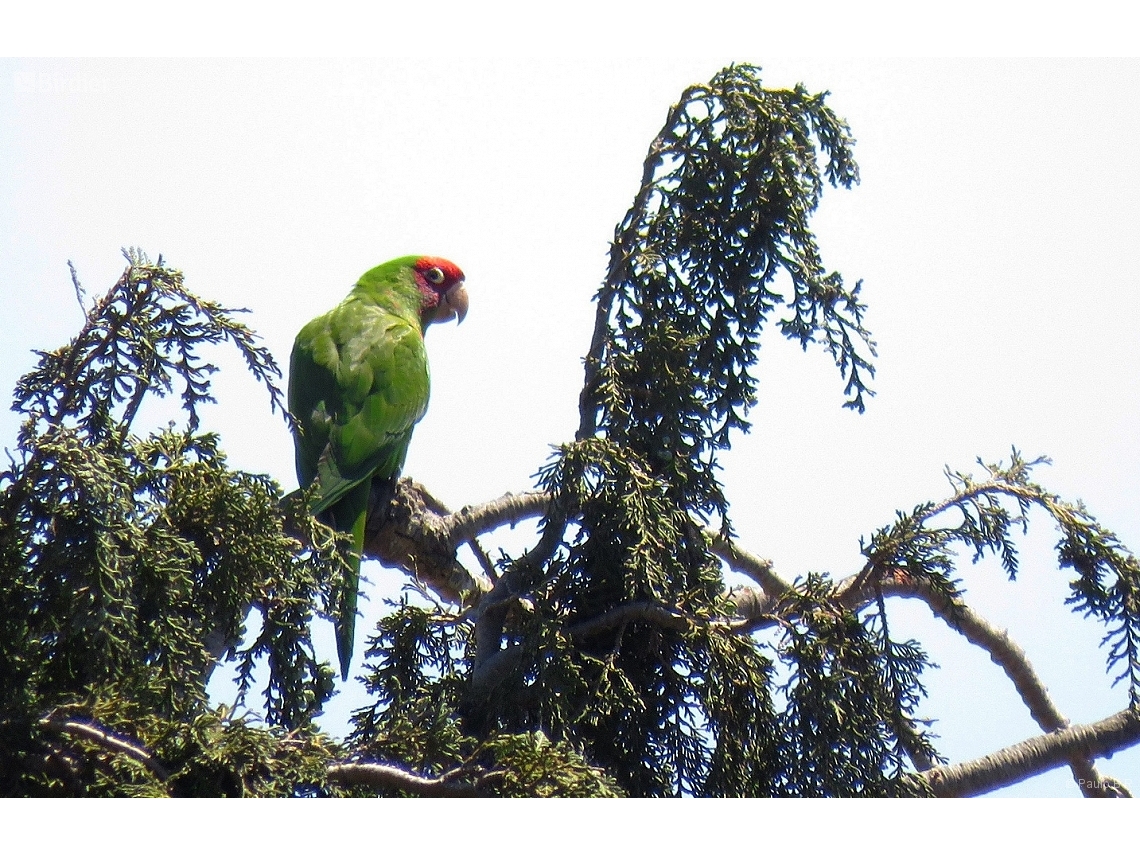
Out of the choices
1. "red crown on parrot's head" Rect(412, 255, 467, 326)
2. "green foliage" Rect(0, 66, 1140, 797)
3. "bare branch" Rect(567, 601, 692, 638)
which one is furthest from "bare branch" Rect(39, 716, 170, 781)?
"red crown on parrot's head" Rect(412, 255, 467, 326)

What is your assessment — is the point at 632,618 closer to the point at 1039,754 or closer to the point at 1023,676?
the point at 1039,754

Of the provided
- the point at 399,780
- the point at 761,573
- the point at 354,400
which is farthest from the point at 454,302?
the point at 399,780

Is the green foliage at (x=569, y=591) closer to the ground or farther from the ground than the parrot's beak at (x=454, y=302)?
closer to the ground

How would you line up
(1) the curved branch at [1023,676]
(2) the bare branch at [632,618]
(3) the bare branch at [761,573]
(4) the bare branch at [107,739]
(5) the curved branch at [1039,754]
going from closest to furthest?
(4) the bare branch at [107,739] → (2) the bare branch at [632,618] → (5) the curved branch at [1039,754] → (1) the curved branch at [1023,676] → (3) the bare branch at [761,573]

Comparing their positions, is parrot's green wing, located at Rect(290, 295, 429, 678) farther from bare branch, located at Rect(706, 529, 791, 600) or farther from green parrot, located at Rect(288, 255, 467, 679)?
bare branch, located at Rect(706, 529, 791, 600)

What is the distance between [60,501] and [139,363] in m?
0.35

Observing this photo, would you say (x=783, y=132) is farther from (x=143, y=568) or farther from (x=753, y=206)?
(x=143, y=568)

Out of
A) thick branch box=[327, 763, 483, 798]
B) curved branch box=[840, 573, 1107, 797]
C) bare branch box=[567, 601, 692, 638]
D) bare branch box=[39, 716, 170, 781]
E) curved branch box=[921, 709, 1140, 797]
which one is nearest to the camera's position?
bare branch box=[39, 716, 170, 781]

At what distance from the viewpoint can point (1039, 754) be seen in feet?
10.1

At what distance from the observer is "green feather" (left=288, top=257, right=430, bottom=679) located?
3.39 meters

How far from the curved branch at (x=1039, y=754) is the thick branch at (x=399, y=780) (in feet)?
4.77

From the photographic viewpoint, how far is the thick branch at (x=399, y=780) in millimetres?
2061

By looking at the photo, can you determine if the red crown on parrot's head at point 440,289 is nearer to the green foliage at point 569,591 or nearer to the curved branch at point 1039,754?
the green foliage at point 569,591

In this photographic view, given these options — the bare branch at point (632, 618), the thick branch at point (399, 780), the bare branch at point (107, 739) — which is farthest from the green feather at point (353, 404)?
the bare branch at point (107, 739)
